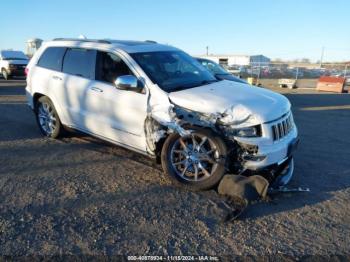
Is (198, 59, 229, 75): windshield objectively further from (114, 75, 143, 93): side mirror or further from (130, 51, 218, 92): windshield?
(114, 75, 143, 93): side mirror

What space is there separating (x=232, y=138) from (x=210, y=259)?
1.68 meters

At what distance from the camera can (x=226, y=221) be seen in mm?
3805

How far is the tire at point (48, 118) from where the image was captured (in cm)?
659

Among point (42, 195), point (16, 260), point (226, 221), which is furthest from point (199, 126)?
point (16, 260)

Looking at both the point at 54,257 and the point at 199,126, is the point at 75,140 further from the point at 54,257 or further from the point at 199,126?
the point at 54,257

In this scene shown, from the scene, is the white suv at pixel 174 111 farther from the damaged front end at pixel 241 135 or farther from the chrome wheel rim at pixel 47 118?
the chrome wheel rim at pixel 47 118

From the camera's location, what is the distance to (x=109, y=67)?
5.50 metres

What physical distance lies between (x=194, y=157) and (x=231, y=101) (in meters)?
0.86

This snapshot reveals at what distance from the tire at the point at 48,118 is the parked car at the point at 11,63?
16.4 metres

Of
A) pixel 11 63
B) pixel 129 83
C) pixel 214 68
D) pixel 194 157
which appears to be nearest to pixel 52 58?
pixel 129 83

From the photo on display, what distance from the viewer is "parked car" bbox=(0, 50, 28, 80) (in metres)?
21.4

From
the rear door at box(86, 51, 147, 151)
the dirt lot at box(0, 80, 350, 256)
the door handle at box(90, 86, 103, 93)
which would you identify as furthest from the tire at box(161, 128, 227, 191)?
the door handle at box(90, 86, 103, 93)

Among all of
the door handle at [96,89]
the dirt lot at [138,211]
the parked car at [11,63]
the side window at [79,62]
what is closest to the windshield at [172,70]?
the door handle at [96,89]

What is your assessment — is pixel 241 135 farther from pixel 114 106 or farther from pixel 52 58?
pixel 52 58
